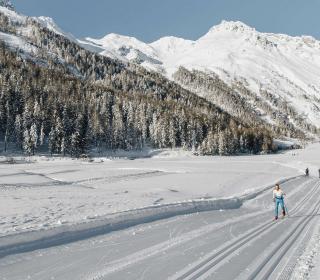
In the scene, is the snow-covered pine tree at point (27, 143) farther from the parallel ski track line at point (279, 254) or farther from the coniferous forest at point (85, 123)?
the parallel ski track line at point (279, 254)

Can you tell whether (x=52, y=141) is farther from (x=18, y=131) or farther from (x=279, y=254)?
(x=279, y=254)

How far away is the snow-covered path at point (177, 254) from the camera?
36.3 ft

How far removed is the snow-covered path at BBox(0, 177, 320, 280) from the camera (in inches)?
435

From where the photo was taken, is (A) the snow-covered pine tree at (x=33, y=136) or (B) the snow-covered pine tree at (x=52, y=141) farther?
(B) the snow-covered pine tree at (x=52, y=141)

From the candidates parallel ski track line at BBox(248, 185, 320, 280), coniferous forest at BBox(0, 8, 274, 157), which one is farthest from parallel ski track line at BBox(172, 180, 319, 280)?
coniferous forest at BBox(0, 8, 274, 157)

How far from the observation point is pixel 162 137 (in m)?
144

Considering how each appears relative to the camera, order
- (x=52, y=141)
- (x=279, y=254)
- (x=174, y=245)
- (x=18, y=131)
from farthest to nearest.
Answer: (x=18, y=131) → (x=52, y=141) → (x=174, y=245) → (x=279, y=254)

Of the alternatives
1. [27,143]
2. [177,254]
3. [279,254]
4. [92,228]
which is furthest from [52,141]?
[279,254]

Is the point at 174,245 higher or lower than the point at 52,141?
lower

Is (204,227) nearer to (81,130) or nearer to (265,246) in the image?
(265,246)

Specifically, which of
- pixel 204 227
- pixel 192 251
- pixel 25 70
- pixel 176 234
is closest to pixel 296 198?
pixel 204 227

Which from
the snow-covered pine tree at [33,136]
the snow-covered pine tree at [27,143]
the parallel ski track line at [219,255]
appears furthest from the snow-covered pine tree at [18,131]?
the parallel ski track line at [219,255]

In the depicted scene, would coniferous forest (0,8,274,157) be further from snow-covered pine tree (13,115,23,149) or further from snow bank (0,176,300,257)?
snow bank (0,176,300,257)

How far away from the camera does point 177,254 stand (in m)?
13.2
